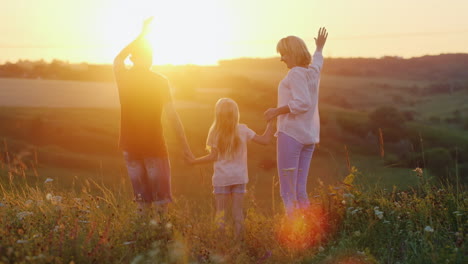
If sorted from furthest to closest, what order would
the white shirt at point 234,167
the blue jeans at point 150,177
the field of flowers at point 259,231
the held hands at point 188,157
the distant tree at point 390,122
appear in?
the distant tree at point 390,122, the held hands at point 188,157, the white shirt at point 234,167, the blue jeans at point 150,177, the field of flowers at point 259,231

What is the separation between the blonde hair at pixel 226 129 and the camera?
5.40 metres

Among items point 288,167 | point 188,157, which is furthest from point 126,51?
point 288,167

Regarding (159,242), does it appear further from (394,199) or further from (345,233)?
(394,199)

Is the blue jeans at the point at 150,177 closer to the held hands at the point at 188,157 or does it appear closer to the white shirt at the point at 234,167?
the held hands at the point at 188,157

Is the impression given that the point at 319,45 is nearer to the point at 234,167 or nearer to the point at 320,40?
the point at 320,40

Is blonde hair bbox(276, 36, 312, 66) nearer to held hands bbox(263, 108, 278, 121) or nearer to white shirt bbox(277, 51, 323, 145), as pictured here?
white shirt bbox(277, 51, 323, 145)

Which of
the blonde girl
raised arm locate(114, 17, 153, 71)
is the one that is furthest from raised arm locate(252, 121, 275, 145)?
raised arm locate(114, 17, 153, 71)

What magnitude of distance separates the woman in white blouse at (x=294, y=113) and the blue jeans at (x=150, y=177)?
1.16 m

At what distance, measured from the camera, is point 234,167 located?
549 cm

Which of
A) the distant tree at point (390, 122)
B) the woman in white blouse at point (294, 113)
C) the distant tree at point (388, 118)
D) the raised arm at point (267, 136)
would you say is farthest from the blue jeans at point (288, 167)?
the distant tree at point (388, 118)

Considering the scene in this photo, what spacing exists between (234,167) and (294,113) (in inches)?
32.7

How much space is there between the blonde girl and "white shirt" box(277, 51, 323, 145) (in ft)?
0.84

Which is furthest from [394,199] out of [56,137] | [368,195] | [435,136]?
[435,136]

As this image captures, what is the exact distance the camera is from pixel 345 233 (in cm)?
542
